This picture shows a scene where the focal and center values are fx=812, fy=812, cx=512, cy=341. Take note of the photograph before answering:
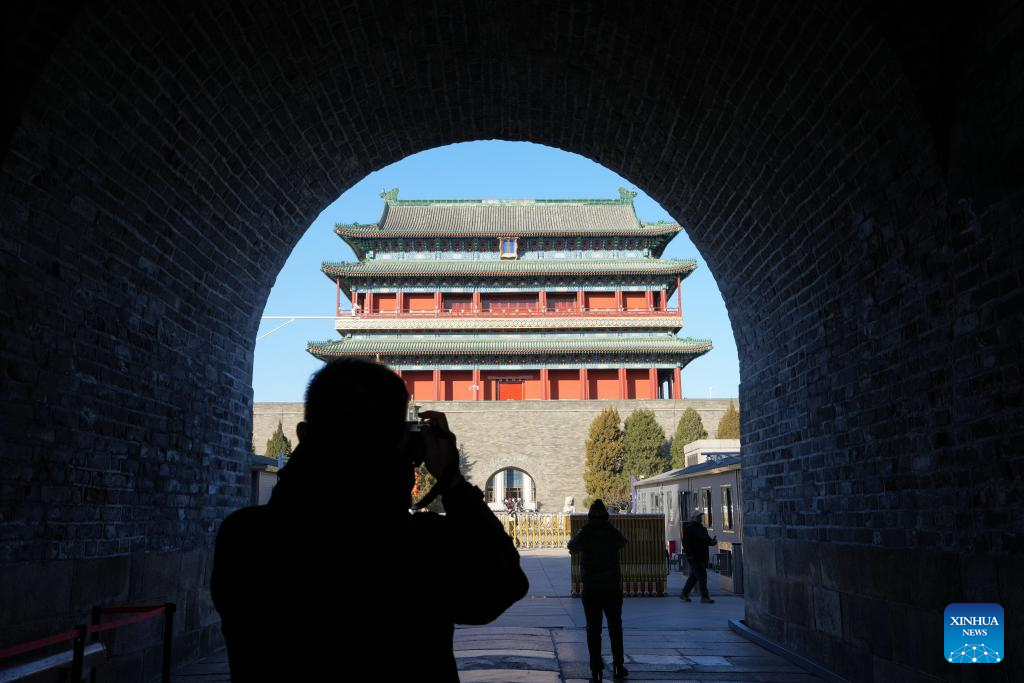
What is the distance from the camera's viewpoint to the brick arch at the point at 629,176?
473cm

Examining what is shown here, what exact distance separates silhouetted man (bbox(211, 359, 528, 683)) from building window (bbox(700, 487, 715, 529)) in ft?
51.8

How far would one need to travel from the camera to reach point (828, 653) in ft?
21.9

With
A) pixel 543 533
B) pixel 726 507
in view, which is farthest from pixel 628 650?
pixel 543 533

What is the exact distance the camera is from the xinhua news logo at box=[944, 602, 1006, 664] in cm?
439

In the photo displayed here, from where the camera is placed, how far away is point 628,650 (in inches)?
318

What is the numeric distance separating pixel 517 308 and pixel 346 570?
127 ft

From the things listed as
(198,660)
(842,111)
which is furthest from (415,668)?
(198,660)

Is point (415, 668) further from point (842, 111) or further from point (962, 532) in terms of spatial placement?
point (842, 111)

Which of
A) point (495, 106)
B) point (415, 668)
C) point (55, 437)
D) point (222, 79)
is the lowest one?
point (415, 668)

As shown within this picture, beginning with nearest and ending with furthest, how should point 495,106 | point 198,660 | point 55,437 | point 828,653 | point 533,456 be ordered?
point 55,437, point 828,653, point 198,660, point 495,106, point 533,456

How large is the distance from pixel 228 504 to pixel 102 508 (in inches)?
97.1

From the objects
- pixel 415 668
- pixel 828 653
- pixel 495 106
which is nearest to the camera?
pixel 415 668

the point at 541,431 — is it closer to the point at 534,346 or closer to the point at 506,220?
the point at 534,346

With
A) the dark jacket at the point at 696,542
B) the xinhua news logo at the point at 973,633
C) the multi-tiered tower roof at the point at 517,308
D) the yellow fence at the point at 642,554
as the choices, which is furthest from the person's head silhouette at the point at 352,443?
the multi-tiered tower roof at the point at 517,308
